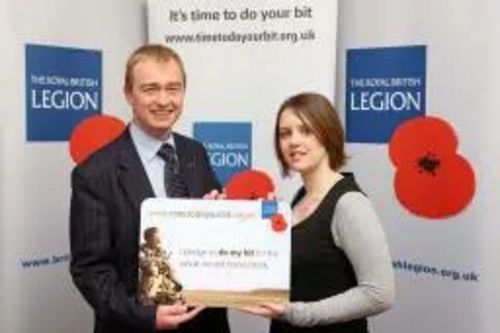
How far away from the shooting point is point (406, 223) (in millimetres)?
3012

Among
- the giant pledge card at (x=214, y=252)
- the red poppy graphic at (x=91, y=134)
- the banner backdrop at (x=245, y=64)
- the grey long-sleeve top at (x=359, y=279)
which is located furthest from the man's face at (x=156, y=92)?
the red poppy graphic at (x=91, y=134)

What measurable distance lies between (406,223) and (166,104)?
1.46 m

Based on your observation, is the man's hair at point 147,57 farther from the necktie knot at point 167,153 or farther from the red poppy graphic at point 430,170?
the red poppy graphic at point 430,170

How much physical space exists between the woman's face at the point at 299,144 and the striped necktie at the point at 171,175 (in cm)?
32

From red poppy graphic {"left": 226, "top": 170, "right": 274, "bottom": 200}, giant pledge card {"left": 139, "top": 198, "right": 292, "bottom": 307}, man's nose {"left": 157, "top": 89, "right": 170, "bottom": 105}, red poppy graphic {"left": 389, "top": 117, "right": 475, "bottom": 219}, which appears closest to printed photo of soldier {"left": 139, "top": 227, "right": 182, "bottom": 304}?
giant pledge card {"left": 139, "top": 198, "right": 292, "bottom": 307}

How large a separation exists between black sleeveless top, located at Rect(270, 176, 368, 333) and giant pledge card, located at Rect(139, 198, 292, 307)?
103mm

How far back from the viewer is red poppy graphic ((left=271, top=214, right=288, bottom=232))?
1887 mm

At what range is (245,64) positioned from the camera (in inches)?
125

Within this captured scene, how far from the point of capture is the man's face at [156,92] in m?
1.93

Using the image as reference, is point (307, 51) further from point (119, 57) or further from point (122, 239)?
point (122, 239)

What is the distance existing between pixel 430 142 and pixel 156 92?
1.40 m

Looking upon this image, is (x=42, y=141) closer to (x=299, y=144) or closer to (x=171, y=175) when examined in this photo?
(x=171, y=175)

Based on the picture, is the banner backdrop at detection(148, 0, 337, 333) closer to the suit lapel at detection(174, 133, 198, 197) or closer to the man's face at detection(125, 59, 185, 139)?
the suit lapel at detection(174, 133, 198, 197)

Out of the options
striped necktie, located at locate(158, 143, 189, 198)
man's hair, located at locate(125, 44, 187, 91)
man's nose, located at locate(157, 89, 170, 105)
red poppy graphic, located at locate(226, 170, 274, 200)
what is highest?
man's hair, located at locate(125, 44, 187, 91)
